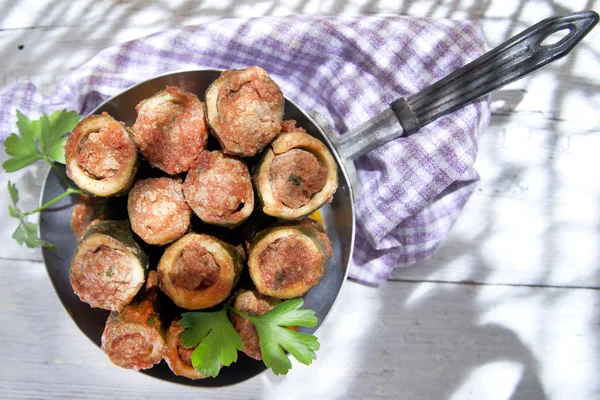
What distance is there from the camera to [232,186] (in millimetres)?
1052

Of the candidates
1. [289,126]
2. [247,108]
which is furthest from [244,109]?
[289,126]

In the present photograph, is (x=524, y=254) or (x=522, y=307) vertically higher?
(x=524, y=254)

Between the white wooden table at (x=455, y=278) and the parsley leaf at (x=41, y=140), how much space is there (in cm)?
34

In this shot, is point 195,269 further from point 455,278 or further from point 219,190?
point 455,278

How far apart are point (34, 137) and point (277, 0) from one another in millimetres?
814

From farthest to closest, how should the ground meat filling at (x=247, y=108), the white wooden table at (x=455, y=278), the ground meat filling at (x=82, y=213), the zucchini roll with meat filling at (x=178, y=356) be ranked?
the white wooden table at (x=455, y=278) < the ground meat filling at (x=82, y=213) < the zucchini roll with meat filling at (x=178, y=356) < the ground meat filling at (x=247, y=108)

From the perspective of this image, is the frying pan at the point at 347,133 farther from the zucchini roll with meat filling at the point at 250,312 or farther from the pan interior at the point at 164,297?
the zucchini roll with meat filling at the point at 250,312

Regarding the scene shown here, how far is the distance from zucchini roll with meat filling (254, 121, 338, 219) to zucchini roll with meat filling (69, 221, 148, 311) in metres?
0.31

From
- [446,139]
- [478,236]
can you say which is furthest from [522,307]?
[446,139]

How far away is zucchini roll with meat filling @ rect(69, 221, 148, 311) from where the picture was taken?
1.04m

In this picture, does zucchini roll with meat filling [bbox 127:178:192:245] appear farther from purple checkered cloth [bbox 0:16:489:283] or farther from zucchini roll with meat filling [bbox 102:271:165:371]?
purple checkered cloth [bbox 0:16:489:283]

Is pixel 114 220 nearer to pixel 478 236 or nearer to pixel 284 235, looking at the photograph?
pixel 284 235

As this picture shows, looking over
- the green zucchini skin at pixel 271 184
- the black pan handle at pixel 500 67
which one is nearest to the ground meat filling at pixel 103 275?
A: the green zucchini skin at pixel 271 184

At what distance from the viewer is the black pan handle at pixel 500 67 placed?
1.17 m
